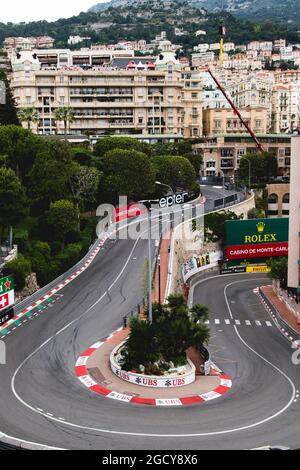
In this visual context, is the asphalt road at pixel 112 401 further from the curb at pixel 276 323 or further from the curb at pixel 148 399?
the curb at pixel 276 323

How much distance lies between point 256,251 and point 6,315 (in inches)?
1627

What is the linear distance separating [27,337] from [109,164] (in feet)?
137

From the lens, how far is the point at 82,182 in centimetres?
7112

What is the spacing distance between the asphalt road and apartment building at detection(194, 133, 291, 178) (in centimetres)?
8000

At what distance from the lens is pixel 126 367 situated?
3638 cm

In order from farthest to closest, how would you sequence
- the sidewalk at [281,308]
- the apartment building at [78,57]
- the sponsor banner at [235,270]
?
the apartment building at [78,57] → the sponsor banner at [235,270] → the sidewalk at [281,308]

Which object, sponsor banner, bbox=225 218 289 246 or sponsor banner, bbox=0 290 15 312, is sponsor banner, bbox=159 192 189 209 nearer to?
sponsor banner, bbox=225 218 289 246

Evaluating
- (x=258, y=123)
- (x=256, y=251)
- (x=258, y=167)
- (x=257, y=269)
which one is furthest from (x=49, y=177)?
(x=258, y=123)

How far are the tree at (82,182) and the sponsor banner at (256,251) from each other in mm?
18649

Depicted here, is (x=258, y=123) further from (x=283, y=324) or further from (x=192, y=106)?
(x=283, y=324)

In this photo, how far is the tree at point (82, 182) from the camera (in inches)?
2793

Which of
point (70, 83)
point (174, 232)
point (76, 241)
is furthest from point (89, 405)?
point (70, 83)

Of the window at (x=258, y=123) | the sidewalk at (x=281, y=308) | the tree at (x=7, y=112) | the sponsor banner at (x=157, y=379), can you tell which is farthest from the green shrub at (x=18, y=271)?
the window at (x=258, y=123)

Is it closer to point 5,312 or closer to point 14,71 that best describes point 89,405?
point 5,312
